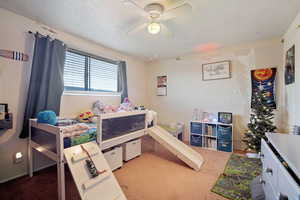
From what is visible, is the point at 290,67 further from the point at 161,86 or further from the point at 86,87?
the point at 86,87

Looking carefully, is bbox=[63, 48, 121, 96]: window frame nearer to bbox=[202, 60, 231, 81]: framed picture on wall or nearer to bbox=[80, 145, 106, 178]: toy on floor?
bbox=[80, 145, 106, 178]: toy on floor

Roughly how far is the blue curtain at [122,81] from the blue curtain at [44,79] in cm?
143

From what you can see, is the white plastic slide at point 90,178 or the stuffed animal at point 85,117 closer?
the white plastic slide at point 90,178

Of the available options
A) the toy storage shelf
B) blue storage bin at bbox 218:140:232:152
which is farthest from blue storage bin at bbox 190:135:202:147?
blue storage bin at bbox 218:140:232:152

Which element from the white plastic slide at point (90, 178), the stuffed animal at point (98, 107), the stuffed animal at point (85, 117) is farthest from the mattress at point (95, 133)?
the stuffed animal at point (98, 107)

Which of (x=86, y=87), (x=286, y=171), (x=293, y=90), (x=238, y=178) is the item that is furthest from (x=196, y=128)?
(x=86, y=87)

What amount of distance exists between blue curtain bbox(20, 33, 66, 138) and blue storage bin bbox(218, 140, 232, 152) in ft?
10.8

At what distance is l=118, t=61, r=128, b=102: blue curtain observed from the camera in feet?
11.6

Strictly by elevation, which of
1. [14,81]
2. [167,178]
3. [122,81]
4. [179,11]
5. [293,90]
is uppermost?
[179,11]

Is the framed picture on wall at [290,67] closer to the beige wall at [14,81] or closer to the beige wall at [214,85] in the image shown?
the beige wall at [214,85]

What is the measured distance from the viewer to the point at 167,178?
1.98 meters

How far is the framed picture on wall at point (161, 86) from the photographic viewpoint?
4188 mm

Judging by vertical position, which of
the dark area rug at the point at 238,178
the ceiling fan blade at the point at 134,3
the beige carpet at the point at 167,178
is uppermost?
the ceiling fan blade at the point at 134,3

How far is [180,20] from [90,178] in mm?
2379
